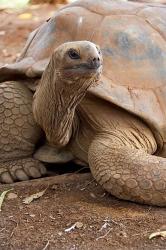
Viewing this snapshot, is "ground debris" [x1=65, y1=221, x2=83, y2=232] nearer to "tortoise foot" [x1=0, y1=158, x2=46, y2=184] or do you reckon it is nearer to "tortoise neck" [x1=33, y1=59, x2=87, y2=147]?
"tortoise neck" [x1=33, y1=59, x2=87, y2=147]

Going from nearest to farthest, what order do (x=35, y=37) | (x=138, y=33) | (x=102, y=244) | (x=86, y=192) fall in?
(x=102, y=244) < (x=86, y=192) < (x=138, y=33) < (x=35, y=37)

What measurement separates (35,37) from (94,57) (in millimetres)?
1455

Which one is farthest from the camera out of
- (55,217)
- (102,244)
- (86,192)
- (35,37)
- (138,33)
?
(35,37)

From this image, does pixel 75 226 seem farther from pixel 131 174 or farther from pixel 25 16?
pixel 25 16

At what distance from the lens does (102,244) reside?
303 cm

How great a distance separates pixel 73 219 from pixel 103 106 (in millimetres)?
822

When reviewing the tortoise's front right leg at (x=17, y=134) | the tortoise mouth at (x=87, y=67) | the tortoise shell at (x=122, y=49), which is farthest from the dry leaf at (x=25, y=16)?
the tortoise mouth at (x=87, y=67)

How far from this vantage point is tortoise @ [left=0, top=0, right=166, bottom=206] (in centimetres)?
351

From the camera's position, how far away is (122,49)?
395 centimetres

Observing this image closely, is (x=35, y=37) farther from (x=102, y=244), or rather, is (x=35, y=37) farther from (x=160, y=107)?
(x=102, y=244)

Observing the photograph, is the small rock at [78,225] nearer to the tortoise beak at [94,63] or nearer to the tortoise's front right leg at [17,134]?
the tortoise beak at [94,63]

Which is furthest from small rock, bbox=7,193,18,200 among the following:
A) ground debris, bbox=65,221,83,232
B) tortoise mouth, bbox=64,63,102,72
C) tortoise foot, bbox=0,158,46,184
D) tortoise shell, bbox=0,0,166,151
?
tortoise mouth, bbox=64,63,102,72

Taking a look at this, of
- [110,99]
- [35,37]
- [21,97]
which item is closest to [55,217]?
[110,99]

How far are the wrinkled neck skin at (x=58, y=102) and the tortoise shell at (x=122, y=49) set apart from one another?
1.01ft
